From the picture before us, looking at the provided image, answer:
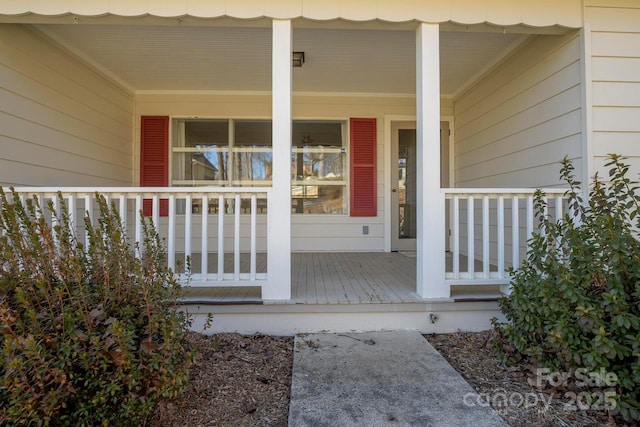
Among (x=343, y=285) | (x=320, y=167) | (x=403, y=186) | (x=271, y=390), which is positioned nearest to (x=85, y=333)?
(x=271, y=390)

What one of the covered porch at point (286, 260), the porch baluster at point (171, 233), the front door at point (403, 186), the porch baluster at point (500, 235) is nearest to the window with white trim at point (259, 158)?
the front door at point (403, 186)

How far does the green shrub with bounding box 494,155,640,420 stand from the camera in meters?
1.64

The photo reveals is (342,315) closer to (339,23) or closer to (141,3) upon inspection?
(339,23)

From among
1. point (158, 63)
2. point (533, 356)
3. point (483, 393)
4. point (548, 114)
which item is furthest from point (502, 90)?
point (158, 63)

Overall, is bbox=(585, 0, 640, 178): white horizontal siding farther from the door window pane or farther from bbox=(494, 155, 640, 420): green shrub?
the door window pane

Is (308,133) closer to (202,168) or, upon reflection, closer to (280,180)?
(202,168)

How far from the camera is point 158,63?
12.9 feet

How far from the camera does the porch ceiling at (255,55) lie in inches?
129

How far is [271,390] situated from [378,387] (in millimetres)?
576

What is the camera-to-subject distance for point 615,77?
2.64 meters

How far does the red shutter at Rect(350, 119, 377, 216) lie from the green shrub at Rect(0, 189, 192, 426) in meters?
3.52

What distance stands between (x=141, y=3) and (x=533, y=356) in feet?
11.6

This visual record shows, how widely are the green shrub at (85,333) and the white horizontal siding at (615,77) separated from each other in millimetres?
3185

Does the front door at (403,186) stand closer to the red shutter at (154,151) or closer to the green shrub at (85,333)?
the red shutter at (154,151)
